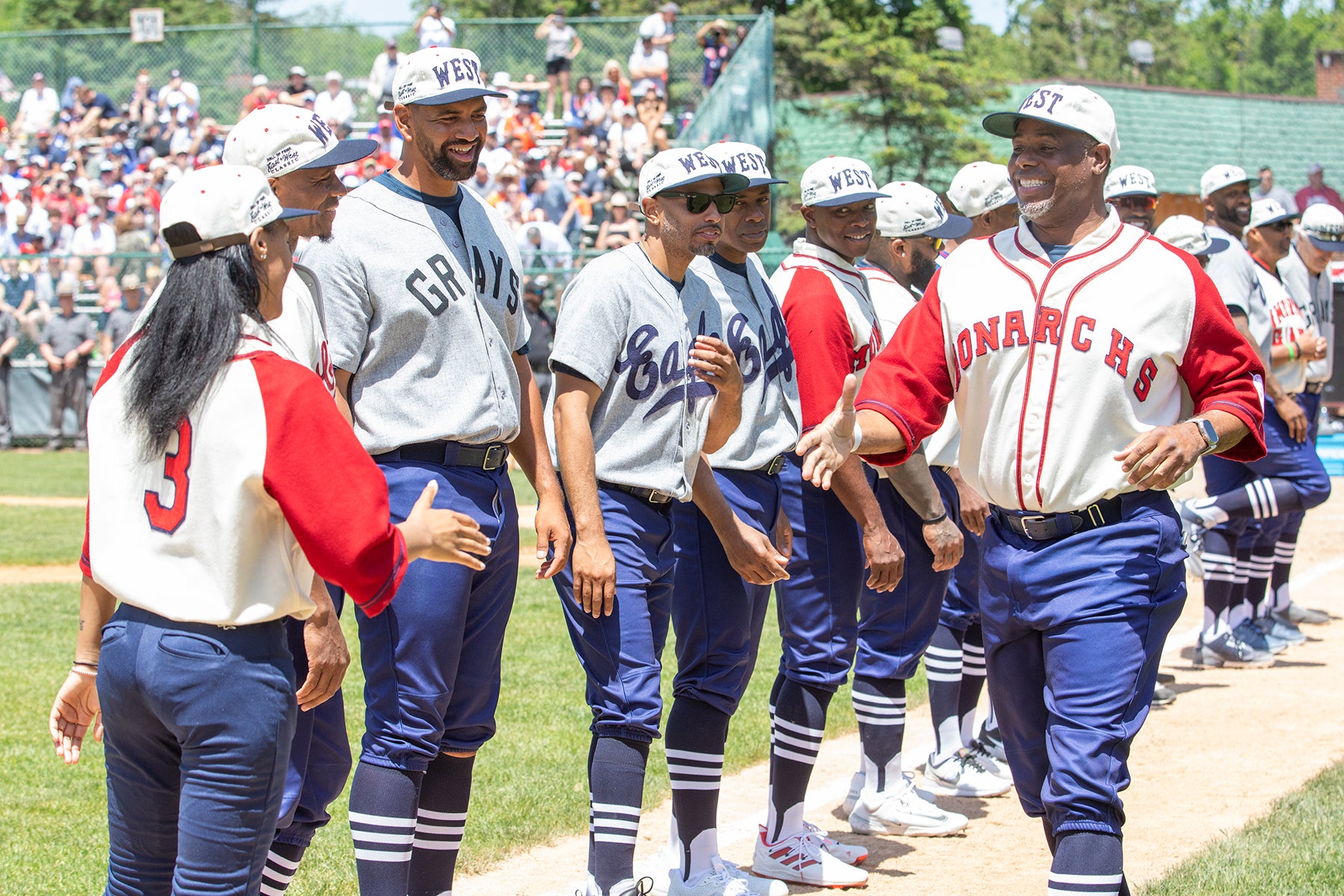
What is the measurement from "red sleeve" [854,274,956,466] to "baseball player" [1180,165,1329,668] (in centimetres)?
468

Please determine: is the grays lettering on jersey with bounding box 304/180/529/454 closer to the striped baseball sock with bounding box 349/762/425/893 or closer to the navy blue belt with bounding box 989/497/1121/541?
the striped baseball sock with bounding box 349/762/425/893

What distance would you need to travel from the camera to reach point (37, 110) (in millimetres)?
26484

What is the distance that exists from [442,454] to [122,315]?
17.7 m

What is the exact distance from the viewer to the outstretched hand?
12.2ft

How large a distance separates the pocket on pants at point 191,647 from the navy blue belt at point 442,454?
3.67 ft

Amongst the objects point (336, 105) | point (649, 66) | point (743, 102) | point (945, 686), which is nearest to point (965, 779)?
point (945, 686)

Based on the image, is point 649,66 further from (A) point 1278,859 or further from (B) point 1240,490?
(A) point 1278,859

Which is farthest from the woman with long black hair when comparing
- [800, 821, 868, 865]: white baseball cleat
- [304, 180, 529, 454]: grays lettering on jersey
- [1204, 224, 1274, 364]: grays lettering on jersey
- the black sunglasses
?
[1204, 224, 1274, 364]: grays lettering on jersey

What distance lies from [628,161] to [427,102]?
1739 centimetres

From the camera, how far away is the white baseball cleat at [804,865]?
16.4 ft

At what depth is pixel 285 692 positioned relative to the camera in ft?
9.85

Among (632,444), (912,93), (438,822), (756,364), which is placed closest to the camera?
(438,822)

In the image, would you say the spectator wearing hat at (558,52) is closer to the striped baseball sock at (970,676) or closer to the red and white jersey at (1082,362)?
the striped baseball sock at (970,676)

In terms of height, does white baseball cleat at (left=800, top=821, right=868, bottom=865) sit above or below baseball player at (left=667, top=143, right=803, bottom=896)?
below
